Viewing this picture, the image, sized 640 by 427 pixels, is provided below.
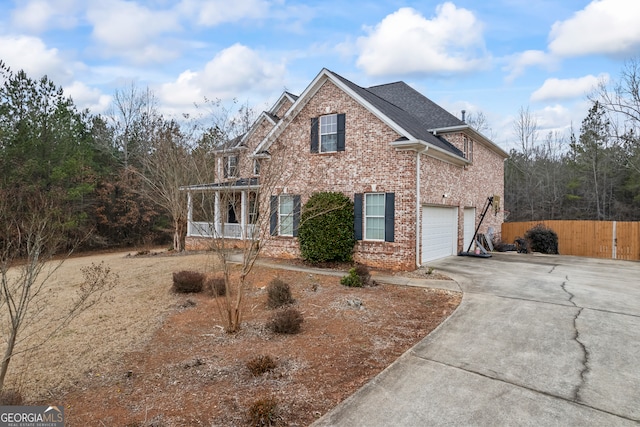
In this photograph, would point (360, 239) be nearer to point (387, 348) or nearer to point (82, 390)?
point (387, 348)

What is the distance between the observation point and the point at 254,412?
3488mm

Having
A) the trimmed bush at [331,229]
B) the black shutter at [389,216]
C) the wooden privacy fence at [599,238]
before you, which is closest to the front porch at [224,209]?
the trimmed bush at [331,229]

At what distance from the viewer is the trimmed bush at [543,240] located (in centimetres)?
1723

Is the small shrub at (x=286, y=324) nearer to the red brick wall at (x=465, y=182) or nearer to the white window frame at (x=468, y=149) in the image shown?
the red brick wall at (x=465, y=182)

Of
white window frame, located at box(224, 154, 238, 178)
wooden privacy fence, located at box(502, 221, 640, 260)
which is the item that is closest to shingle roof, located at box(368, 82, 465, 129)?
wooden privacy fence, located at box(502, 221, 640, 260)

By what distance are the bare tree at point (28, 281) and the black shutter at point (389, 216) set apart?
306 inches

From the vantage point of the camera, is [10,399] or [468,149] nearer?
[10,399]

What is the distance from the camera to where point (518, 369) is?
4.64 meters

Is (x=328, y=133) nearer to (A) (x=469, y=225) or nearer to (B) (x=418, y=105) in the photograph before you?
(B) (x=418, y=105)

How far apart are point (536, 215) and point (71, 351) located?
33.5 meters

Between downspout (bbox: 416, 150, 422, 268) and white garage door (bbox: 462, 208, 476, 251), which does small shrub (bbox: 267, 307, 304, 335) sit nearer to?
downspout (bbox: 416, 150, 422, 268)

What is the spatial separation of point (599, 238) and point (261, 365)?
60.4ft

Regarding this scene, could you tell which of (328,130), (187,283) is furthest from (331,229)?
(187,283)

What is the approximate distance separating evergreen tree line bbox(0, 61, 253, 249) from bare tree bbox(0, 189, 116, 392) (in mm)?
3457
